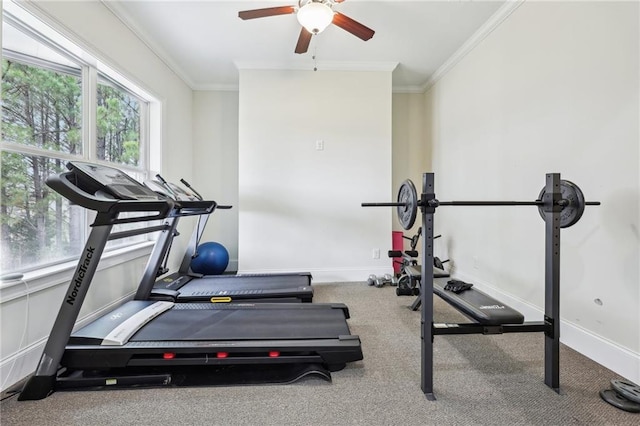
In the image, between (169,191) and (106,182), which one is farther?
(169,191)

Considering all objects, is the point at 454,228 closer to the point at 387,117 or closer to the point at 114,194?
the point at 387,117

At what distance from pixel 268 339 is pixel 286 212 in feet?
7.11

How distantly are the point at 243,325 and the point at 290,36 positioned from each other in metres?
3.08

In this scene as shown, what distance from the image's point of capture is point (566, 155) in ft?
6.86

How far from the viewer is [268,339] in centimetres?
184

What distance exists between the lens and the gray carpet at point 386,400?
1398mm

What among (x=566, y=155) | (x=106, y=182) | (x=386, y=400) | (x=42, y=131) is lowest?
(x=386, y=400)

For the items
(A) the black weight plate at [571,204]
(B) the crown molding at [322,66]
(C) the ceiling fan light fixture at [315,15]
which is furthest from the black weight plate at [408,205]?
(B) the crown molding at [322,66]

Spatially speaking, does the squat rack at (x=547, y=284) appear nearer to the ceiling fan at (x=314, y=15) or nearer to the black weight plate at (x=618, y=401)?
the black weight plate at (x=618, y=401)

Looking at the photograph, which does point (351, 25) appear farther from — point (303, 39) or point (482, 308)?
point (482, 308)

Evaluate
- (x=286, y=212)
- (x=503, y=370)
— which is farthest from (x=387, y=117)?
(x=503, y=370)

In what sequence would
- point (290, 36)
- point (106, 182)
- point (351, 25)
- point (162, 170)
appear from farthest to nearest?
point (162, 170), point (290, 36), point (351, 25), point (106, 182)

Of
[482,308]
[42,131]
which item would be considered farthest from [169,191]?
[482,308]

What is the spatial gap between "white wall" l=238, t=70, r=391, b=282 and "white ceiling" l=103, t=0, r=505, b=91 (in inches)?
10.3
